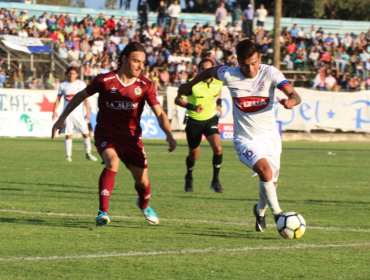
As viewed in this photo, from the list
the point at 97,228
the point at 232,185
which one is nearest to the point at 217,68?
the point at 97,228

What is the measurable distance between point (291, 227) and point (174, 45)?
90.5 feet

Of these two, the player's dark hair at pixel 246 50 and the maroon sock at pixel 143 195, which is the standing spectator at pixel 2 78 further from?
the player's dark hair at pixel 246 50

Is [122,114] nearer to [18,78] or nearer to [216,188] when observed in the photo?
[216,188]

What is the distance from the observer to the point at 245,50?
7.08 metres

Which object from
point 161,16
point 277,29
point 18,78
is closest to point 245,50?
point 18,78

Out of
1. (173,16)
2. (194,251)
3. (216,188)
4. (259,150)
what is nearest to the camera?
(194,251)

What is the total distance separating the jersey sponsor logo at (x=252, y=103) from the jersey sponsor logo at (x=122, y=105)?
1139 mm

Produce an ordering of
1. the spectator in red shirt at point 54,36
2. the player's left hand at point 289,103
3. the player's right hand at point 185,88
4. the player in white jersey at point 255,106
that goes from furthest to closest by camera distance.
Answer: the spectator in red shirt at point 54,36 < the player's right hand at point 185,88 < the player in white jersey at point 255,106 < the player's left hand at point 289,103

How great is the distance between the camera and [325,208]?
9453 millimetres

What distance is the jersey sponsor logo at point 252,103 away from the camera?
7.34m

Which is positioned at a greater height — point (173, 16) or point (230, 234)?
point (173, 16)

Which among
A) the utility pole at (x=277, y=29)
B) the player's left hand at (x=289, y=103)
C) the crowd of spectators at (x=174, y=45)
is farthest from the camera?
the crowd of spectators at (x=174, y=45)

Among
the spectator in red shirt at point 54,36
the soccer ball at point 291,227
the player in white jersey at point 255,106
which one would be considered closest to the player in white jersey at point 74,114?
the player in white jersey at point 255,106

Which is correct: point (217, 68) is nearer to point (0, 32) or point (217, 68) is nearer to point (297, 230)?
point (297, 230)
